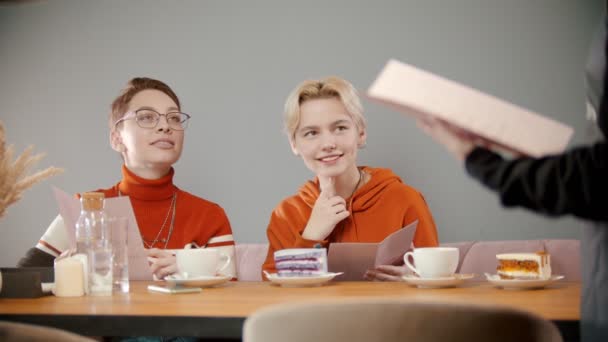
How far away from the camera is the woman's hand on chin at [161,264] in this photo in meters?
1.80

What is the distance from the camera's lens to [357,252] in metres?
1.78

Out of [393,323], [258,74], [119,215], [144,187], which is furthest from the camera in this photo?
[258,74]

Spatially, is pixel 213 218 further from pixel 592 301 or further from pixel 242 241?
pixel 592 301

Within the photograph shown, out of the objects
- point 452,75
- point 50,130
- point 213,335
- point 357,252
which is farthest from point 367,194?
point 50,130

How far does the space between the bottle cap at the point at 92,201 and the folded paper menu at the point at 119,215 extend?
0.27 feet

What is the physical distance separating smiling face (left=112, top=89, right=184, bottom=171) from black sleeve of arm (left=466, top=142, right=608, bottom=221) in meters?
1.66

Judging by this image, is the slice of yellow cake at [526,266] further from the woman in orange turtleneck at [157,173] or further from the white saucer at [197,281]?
the woman in orange turtleneck at [157,173]

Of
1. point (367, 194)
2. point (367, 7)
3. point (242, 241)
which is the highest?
point (367, 7)

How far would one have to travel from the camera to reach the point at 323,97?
2246 millimetres

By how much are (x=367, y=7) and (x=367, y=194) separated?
3.27 feet

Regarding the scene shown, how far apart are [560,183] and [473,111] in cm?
18

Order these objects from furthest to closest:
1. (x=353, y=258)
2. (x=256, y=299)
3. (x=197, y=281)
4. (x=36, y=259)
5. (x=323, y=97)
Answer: (x=323, y=97), (x=36, y=259), (x=353, y=258), (x=197, y=281), (x=256, y=299)

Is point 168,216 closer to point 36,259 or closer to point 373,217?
point 36,259

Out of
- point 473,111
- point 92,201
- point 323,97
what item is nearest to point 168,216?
point 323,97
